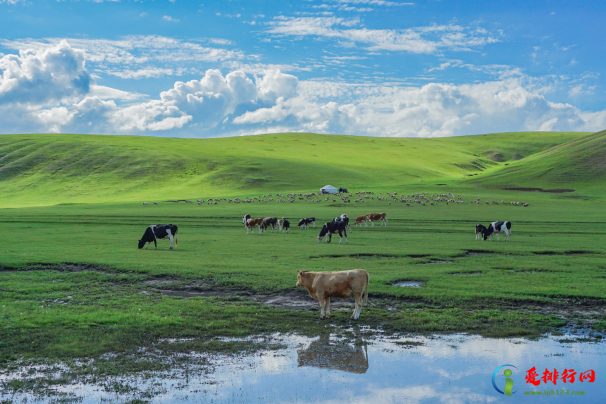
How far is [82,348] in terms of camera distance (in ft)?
37.9

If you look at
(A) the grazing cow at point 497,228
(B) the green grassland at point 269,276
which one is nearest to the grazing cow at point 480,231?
(A) the grazing cow at point 497,228

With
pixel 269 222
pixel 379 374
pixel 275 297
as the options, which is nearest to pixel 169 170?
pixel 269 222

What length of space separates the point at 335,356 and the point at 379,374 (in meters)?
1.35

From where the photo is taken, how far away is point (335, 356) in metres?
11.4

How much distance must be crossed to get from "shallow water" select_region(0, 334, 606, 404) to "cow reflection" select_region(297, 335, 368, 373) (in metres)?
0.03

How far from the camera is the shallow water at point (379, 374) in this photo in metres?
9.47

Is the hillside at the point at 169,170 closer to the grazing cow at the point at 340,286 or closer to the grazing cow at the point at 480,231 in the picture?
the grazing cow at the point at 480,231

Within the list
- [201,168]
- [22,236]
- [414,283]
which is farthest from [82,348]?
[201,168]

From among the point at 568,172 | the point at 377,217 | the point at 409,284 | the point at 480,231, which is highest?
the point at 568,172

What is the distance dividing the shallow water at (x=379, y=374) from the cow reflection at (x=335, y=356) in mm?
25

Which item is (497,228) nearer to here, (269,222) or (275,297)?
(269,222)

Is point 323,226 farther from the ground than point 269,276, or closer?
farther from the ground

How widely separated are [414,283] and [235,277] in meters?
8.02

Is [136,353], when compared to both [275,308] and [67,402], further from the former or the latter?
[275,308]
